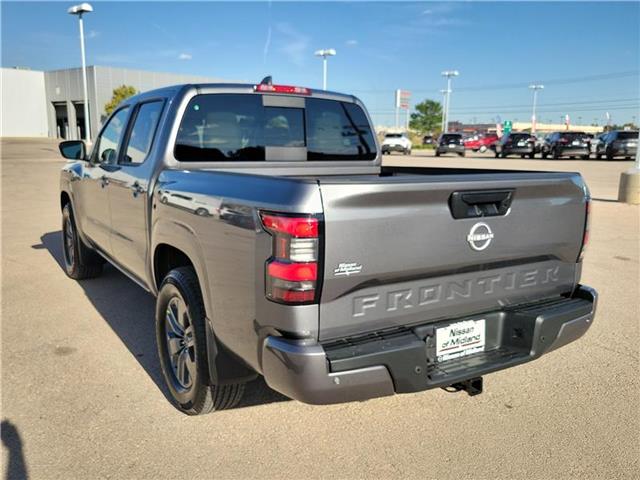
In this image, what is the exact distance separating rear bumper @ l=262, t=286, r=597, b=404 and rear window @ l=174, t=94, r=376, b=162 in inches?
72.2

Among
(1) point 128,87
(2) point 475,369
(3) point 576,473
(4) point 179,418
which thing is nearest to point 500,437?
(3) point 576,473

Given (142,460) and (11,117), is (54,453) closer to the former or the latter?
(142,460)

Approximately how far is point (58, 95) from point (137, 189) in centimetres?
6969

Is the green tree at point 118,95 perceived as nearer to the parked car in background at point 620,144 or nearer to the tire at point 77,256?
the parked car in background at point 620,144

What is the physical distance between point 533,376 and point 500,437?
36.4 inches

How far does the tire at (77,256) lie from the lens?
19.6 feet

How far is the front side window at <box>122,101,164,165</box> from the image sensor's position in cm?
391

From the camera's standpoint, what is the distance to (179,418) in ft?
10.7

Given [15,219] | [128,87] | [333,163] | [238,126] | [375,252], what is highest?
[128,87]

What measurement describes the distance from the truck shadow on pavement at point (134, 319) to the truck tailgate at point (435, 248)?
1349 mm

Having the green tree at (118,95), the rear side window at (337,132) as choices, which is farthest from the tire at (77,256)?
the green tree at (118,95)

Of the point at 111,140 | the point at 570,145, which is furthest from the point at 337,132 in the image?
the point at 570,145

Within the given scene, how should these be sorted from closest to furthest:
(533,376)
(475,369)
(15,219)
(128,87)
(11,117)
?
(475,369), (533,376), (15,219), (128,87), (11,117)

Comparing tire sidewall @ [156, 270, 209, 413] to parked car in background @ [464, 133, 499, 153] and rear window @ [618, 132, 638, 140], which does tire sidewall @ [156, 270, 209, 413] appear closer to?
rear window @ [618, 132, 638, 140]
